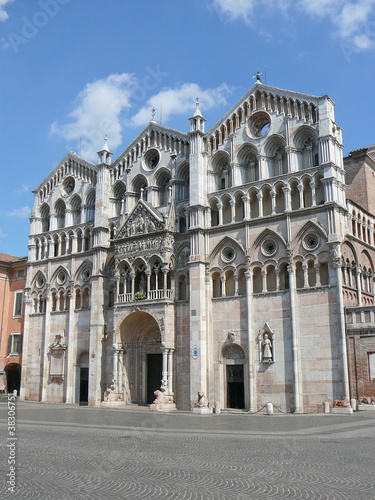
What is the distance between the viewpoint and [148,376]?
42156 mm

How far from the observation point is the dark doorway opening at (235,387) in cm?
3672

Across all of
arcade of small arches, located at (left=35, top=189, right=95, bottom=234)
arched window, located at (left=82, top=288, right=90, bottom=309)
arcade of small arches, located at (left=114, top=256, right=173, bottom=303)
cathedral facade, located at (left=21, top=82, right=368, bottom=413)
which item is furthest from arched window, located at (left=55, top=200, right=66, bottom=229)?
arcade of small arches, located at (left=114, top=256, right=173, bottom=303)

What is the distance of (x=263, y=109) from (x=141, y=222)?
13103 mm

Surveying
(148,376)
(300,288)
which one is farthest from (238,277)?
(148,376)

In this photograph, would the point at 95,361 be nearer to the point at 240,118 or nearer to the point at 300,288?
the point at 300,288

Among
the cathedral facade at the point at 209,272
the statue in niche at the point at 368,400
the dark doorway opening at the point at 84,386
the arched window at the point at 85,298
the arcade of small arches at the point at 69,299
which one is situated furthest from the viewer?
the arcade of small arches at the point at 69,299

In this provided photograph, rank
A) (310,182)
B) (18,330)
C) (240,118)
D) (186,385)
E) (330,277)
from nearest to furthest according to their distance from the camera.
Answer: (330,277)
(310,182)
(186,385)
(240,118)
(18,330)

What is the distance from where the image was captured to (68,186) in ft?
172

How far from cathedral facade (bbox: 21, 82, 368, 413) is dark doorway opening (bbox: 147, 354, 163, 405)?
0.12 metres

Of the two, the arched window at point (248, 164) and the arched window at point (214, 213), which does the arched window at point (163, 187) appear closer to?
the arched window at point (214, 213)

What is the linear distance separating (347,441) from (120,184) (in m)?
34.5

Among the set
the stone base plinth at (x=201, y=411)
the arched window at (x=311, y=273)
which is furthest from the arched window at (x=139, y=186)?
the stone base plinth at (x=201, y=411)

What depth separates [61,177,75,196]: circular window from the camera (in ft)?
170

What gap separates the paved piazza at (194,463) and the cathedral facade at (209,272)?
12614mm
